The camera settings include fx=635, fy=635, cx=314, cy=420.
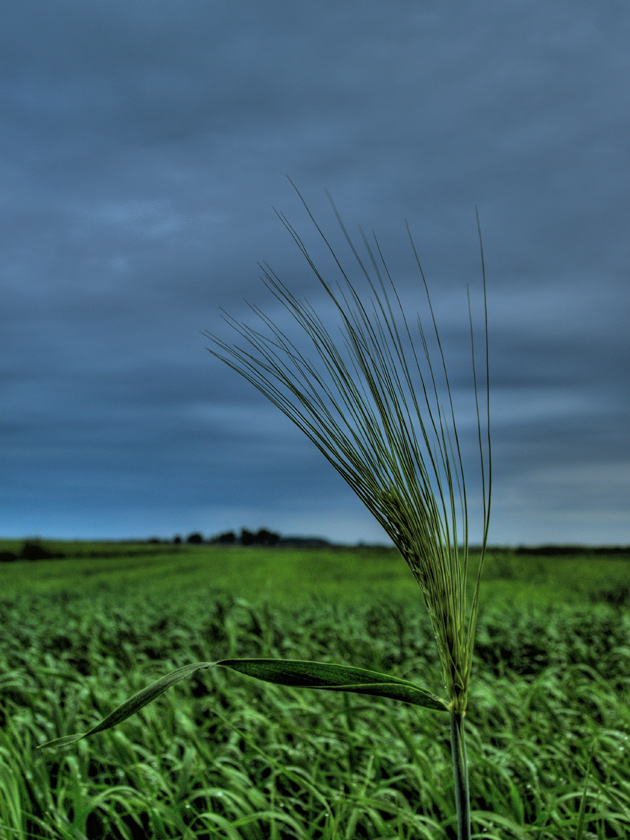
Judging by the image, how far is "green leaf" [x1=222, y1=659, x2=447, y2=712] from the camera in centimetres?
97

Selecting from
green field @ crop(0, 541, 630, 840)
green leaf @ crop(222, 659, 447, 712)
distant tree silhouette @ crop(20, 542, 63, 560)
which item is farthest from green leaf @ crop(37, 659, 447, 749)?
distant tree silhouette @ crop(20, 542, 63, 560)

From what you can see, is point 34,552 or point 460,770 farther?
point 34,552

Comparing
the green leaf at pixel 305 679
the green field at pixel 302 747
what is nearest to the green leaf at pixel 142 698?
the green leaf at pixel 305 679

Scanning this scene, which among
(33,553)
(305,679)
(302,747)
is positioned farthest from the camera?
(33,553)

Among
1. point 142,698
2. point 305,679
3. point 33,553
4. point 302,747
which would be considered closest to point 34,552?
point 33,553

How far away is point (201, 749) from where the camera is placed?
296cm

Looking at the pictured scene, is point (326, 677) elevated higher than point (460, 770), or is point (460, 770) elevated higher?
point (326, 677)

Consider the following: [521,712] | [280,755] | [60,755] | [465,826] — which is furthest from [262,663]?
[521,712]

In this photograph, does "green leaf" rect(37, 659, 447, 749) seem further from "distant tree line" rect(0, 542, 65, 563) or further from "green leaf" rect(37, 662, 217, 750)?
"distant tree line" rect(0, 542, 65, 563)

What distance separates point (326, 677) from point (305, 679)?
0.03 m

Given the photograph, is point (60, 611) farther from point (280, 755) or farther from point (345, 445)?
point (345, 445)

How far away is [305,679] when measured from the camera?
0.98 meters

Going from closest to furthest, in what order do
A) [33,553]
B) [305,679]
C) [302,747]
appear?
[305,679] → [302,747] → [33,553]

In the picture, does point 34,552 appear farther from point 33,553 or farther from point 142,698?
point 142,698
